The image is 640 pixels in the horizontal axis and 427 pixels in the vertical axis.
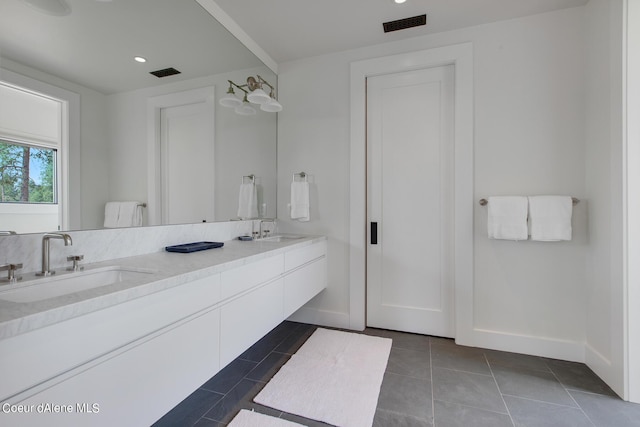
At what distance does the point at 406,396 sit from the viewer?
1.67 meters

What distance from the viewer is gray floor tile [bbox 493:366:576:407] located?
167 cm

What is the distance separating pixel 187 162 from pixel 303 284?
48.5 inches

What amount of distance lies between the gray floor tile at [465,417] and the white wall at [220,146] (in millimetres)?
1904

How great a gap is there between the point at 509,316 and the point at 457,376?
0.73 meters

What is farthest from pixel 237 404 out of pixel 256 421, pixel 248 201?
pixel 248 201

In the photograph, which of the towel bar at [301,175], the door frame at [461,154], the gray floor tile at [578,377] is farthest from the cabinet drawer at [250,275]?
the gray floor tile at [578,377]

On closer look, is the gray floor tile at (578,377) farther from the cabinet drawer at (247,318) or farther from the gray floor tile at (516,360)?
Result: the cabinet drawer at (247,318)

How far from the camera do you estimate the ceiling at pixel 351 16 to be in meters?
2.04

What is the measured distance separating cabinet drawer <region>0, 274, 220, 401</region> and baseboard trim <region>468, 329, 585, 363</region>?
Answer: 2203 mm

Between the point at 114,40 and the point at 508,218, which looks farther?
the point at 508,218

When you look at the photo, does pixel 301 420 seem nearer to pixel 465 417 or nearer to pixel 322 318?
pixel 465 417
